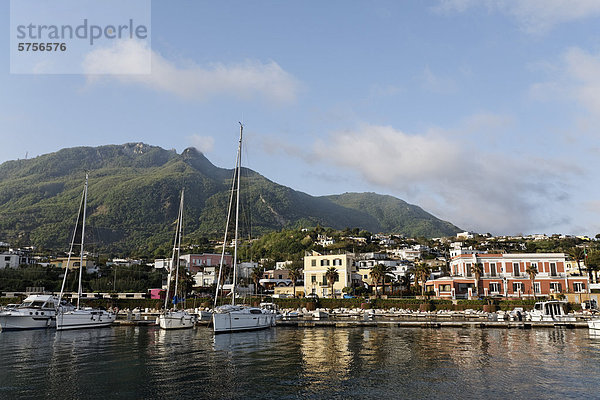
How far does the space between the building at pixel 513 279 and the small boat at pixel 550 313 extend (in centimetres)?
1765

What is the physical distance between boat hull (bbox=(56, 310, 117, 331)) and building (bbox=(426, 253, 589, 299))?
58.1 m

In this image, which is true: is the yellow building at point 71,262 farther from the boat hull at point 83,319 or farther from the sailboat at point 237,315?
the sailboat at point 237,315

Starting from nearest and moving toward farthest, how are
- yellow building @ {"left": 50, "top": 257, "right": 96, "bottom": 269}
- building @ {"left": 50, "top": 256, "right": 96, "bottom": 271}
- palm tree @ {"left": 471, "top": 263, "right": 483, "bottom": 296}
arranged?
palm tree @ {"left": 471, "top": 263, "right": 483, "bottom": 296}
building @ {"left": 50, "top": 256, "right": 96, "bottom": 271}
yellow building @ {"left": 50, "top": 257, "right": 96, "bottom": 269}

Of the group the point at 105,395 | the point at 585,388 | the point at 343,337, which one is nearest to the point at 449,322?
the point at 343,337

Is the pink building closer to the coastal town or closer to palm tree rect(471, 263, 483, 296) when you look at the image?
the coastal town

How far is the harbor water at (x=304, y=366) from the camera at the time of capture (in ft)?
77.7

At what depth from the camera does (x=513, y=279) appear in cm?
7938

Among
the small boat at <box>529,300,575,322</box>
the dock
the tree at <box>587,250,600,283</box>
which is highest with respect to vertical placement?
the tree at <box>587,250,600,283</box>

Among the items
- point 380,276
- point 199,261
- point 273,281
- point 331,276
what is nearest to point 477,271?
point 380,276

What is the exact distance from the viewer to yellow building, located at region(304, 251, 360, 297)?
93363 millimetres

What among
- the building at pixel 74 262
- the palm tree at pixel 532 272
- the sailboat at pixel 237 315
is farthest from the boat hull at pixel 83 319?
the palm tree at pixel 532 272

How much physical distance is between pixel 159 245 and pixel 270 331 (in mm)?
135340

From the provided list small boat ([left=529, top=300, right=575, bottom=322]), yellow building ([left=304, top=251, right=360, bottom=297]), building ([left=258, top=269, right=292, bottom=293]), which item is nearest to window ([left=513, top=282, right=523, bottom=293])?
small boat ([left=529, top=300, right=575, bottom=322])

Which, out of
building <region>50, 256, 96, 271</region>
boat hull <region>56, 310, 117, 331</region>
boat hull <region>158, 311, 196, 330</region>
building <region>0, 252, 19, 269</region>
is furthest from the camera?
building <region>50, 256, 96, 271</region>
